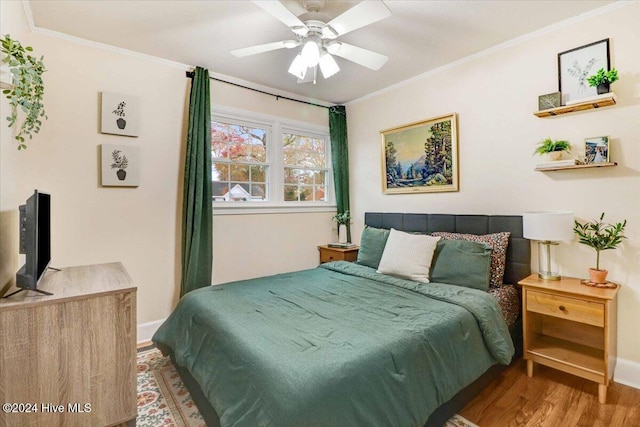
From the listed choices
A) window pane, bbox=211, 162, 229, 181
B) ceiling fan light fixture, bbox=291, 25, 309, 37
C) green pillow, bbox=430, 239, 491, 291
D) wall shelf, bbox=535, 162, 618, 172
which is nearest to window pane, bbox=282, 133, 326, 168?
window pane, bbox=211, 162, 229, 181

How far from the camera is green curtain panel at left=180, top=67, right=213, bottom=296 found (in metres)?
3.01

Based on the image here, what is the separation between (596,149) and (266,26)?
2626 mm

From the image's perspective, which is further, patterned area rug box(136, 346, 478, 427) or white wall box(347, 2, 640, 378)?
white wall box(347, 2, 640, 378)

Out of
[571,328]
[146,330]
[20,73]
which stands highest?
[20,73]

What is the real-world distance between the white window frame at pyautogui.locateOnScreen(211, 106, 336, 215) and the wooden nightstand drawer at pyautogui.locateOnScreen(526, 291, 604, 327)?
8.47ft

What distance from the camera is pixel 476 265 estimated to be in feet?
7.94

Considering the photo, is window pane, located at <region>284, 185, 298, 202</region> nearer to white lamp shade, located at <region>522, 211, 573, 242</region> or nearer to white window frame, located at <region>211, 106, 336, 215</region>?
white window frame, located at <region>211, 106, 336, 215</region>

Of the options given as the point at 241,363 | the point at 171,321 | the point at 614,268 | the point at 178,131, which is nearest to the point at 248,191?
the point at 178,131

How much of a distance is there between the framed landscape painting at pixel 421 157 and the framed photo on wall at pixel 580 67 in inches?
35.1

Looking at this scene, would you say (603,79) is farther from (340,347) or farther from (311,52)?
(340,347)

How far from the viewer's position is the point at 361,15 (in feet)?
5.85

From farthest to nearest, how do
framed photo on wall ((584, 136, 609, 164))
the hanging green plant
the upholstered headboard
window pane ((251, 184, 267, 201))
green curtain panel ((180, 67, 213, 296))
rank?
window pane ((251, 184, 267, 201)) → green curtain panel ((180, 67, 213, 296)) → the upholstered headboard → framed photo on wall ((584, 136, 609, 164)) → the hanging green plant

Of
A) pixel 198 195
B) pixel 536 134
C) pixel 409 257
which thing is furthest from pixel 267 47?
pixel 536 134

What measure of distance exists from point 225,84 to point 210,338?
2.73 metres
